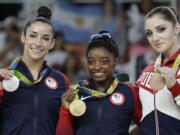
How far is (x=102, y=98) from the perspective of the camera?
16.6ft

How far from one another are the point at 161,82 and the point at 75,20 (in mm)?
4572

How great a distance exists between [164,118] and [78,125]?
2.08 ft

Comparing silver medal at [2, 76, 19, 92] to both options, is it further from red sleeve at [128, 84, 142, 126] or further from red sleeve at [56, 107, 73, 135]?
red sleeve at [128, 84, 142, 126]

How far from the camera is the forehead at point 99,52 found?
5.10 meters

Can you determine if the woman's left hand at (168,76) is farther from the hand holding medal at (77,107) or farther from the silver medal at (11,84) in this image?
the silver medal at (11,84)

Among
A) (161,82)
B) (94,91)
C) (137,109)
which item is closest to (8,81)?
(94,91)

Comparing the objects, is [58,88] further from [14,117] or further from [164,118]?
[164,118]

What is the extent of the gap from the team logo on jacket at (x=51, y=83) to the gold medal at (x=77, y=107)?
0.29 meters

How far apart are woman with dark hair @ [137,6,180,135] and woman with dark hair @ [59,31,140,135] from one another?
0.13 meters

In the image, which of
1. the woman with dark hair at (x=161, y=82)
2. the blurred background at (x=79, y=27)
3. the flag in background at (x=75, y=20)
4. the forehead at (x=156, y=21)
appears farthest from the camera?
the flag in background at (x=75, y=20)

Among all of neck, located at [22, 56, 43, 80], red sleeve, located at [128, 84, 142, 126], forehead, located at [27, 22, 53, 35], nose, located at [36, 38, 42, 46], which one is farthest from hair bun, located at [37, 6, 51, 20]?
red sleeve, located at [128, 84, 142, 126]

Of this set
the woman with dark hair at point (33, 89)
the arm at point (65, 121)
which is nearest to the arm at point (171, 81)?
the arm at point (65, 121)

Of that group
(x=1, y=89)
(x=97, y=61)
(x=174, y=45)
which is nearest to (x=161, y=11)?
(x=174, y=45)

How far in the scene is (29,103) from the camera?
504cm
